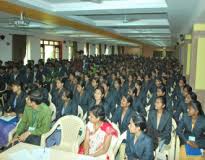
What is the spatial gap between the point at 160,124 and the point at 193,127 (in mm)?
562

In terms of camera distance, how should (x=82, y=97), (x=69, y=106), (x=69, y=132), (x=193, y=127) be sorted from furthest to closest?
(x=82, y=97)
(x=69, y=106)
(x=193, y=127)
(x=69, y=132)

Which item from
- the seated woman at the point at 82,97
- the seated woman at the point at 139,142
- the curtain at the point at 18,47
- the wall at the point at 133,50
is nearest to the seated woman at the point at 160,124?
the seated woman at the point at 139,142

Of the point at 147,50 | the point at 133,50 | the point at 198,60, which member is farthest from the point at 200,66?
the point at 133,50

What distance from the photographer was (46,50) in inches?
743

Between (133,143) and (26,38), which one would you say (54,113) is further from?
A: (26,38)

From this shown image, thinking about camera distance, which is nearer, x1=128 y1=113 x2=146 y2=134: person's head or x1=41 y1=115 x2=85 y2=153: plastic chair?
x1=128 y1=113 x2=146 y2=134: person's head

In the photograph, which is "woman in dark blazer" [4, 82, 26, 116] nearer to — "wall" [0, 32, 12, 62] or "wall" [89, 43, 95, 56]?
"wall" [0, 32, 12, 62]

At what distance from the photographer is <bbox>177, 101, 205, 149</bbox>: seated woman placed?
15.3 feet

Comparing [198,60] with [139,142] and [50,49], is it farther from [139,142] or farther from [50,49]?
[50,49]

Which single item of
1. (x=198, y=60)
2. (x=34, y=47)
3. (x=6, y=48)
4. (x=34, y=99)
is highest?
(x=34, y=47)

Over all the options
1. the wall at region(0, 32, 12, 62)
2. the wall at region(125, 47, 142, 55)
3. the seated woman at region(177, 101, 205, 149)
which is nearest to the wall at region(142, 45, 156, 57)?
the wall at region(125, 47, 142, 55)

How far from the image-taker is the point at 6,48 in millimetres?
14656

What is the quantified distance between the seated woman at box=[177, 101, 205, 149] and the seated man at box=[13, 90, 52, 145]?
229cm

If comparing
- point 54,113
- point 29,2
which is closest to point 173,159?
point 54,113
